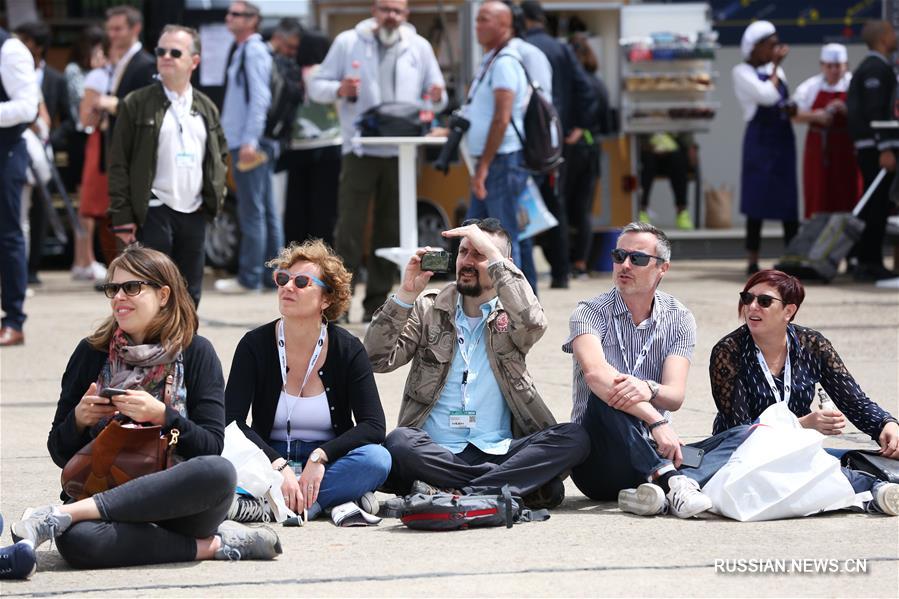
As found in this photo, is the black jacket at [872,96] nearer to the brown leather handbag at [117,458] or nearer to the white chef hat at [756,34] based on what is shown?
the white chef hat at [756,34]

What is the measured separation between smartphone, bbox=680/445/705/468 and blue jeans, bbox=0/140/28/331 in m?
5.02

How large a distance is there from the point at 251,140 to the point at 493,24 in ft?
9.90

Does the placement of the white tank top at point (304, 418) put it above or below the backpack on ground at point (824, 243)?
above

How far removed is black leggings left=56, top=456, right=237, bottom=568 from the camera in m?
4.67

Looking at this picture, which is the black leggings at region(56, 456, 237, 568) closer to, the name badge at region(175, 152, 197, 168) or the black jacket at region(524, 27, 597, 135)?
the name badge at region(175, 152, 197, 168)

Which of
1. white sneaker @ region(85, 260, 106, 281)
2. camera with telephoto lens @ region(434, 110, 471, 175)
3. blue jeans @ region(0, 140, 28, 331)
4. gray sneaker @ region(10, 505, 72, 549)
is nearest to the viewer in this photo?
gray sneaker @ region(10, 505, 72, 549)

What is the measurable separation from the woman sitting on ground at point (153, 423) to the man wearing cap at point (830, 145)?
9.23 m

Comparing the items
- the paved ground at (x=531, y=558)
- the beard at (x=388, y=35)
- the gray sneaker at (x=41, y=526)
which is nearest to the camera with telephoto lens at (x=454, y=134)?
the beard at (x=388, y=35)

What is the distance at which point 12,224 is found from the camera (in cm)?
927

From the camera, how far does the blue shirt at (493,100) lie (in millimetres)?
9367

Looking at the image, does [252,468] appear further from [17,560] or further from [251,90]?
[251,90]

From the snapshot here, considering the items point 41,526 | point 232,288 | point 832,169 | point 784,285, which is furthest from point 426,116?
point 41,526

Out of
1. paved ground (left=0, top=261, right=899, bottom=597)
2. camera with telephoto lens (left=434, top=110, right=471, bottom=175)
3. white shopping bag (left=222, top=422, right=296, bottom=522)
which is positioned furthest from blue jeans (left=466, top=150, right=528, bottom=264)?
white shopping bag (left=222, top=422, right=296, bottom=522)

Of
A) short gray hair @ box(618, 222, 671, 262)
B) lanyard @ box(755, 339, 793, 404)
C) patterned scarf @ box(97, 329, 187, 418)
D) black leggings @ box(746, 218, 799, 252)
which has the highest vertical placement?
short gray hair @ box(618, 222, 671, 262)
